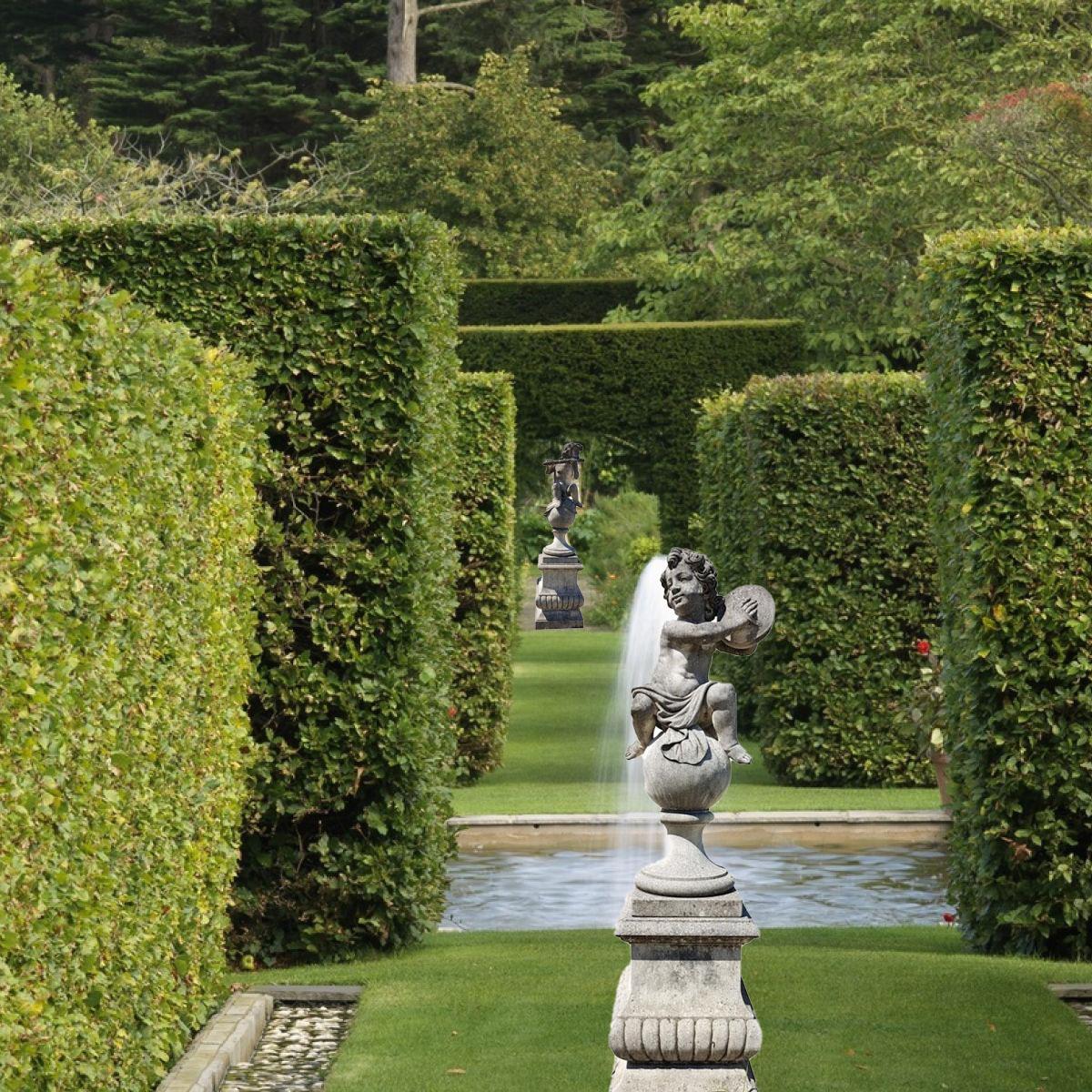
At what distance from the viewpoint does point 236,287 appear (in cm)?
900

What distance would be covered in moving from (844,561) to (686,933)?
10.4m

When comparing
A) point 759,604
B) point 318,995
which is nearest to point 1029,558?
point 759,604

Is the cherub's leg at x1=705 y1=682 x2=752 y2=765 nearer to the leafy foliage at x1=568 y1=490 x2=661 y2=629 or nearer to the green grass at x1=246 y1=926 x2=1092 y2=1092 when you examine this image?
the green grass at x1=246 y1=926 x2=1092 y2=1092

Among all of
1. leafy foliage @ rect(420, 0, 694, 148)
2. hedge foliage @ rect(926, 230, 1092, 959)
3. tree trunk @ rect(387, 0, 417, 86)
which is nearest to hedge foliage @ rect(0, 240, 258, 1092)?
hedge foliage @ rect(926, 230, 1092, 959)

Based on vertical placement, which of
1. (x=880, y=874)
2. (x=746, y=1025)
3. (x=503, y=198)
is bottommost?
(x=880, y=874)

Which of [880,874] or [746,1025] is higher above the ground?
[746,1025]

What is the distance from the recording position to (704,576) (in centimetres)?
641

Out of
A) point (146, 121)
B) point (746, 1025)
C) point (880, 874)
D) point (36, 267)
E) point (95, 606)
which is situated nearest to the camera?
point (36, 267)

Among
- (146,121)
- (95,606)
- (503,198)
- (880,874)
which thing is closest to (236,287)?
(95,606)

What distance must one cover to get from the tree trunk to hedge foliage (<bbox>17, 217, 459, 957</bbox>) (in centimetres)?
3160

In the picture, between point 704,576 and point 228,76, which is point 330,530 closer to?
point 704,576

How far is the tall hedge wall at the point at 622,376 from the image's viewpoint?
83.7 ft

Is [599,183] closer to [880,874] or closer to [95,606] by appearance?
[880,874]

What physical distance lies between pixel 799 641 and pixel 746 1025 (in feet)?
33.7
